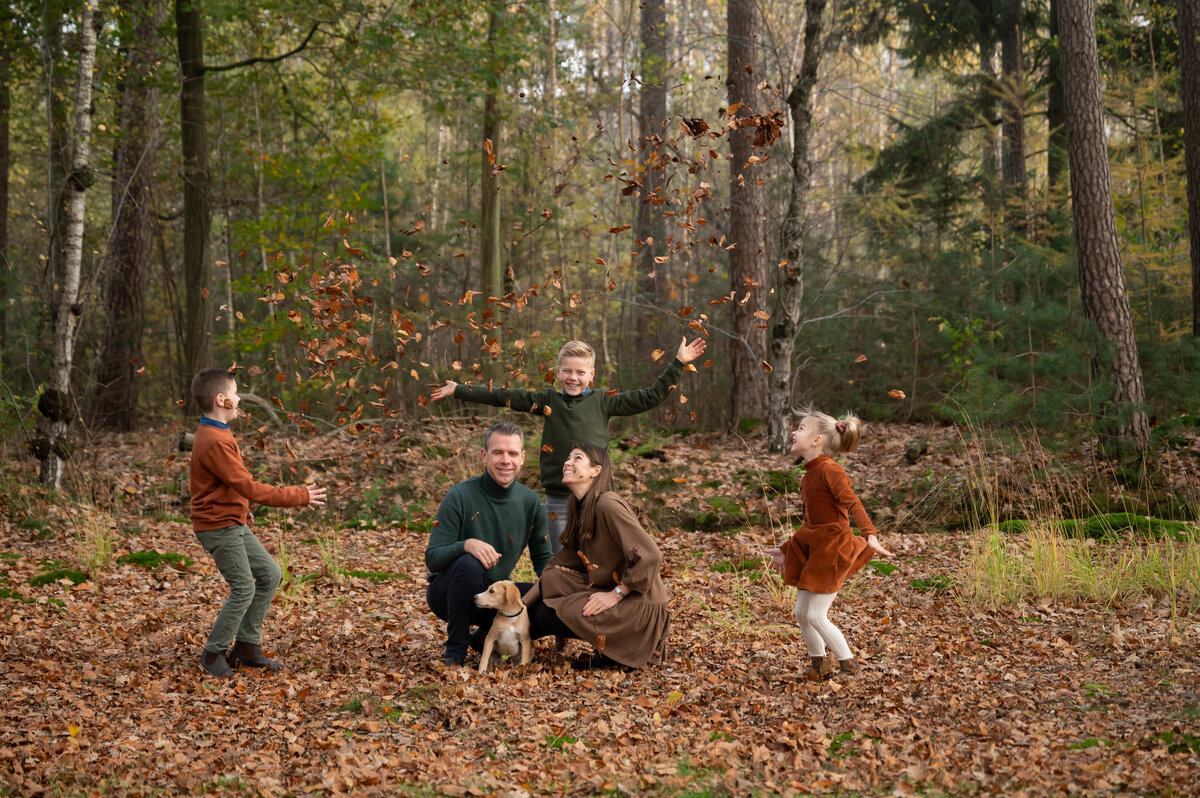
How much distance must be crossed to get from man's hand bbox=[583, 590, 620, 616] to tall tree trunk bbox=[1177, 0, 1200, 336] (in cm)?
974

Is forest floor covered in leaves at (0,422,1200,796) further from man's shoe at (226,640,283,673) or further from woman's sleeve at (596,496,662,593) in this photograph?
woman's sleeve at (596,496,662,593)

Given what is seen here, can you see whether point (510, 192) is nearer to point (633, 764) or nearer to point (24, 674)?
point (24, 674)

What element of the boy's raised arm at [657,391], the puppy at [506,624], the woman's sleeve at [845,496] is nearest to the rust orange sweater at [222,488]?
the puppy at [506,624]

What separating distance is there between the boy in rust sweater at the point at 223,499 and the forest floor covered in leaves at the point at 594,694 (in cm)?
30

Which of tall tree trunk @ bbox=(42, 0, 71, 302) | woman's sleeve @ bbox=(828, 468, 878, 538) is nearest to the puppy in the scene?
woman's sleeve @ bbox=(828, 468, 878, 538)

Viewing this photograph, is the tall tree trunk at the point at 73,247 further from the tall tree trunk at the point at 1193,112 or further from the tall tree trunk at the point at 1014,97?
the tall tree trunk at the point at 1014,97

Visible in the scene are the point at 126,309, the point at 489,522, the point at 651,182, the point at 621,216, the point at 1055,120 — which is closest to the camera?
the point at 489,522

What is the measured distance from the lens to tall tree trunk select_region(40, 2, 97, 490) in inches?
360

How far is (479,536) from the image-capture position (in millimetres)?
5059

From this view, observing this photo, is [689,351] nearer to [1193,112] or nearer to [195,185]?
[1193,112]

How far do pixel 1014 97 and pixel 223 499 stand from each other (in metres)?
15.2

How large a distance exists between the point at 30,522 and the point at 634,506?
19.1 ft

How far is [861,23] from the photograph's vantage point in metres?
17.1

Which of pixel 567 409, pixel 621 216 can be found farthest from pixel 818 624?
pixel 621 216
